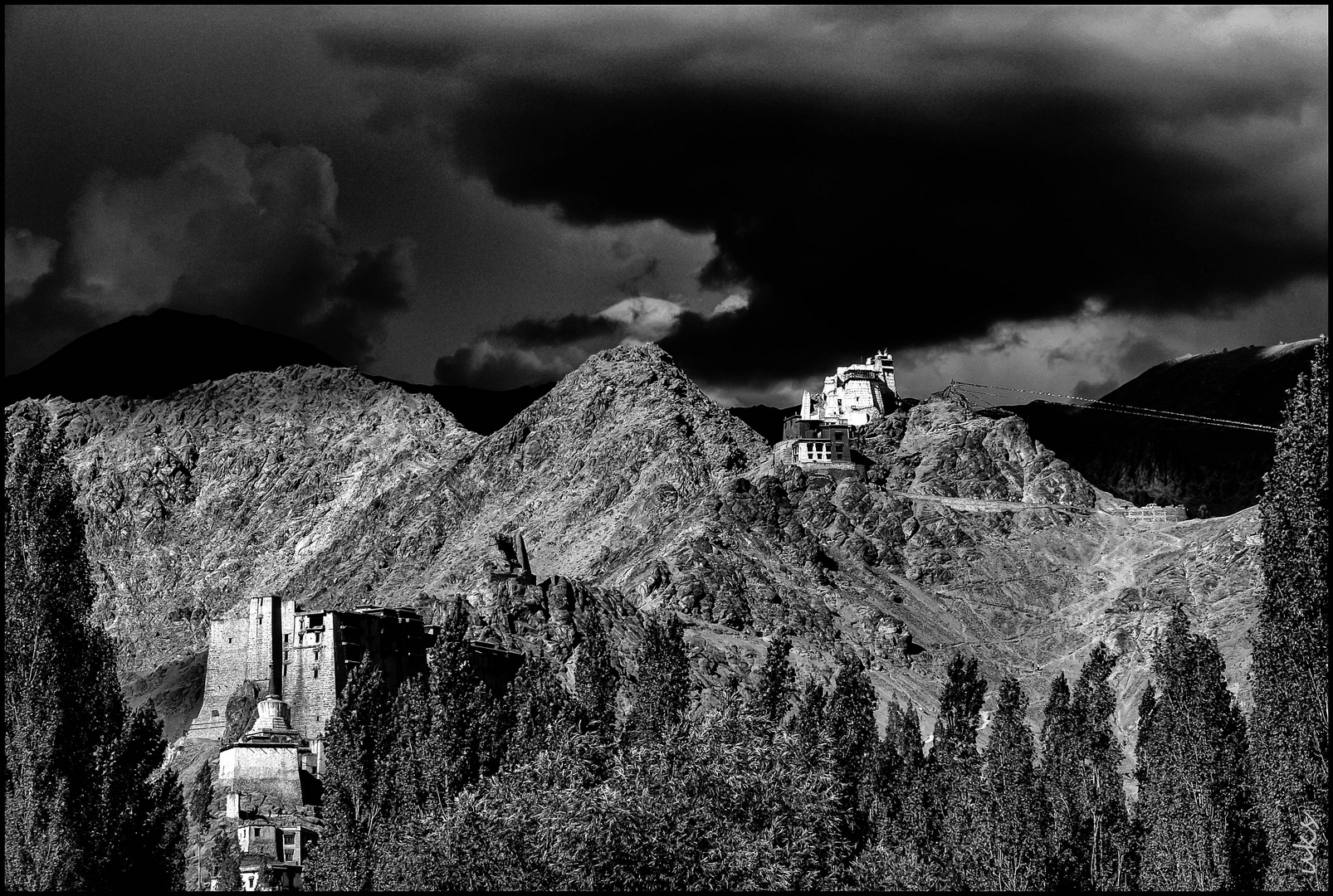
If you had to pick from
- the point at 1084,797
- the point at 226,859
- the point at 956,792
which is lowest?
the point at 226,859

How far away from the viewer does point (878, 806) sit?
5025 inches

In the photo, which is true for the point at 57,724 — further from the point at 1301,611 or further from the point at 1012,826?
the point at 1012,826

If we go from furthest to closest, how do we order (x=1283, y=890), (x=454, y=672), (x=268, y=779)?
(x=268, y=779)
(x=454, y=672)
(x=1283, y=890)

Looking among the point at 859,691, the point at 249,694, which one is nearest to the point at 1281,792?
the point at 859,691

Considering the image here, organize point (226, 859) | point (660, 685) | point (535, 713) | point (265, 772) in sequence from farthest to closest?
point (265, 772), point (660, 685), point (226, 859), point (535, 713)

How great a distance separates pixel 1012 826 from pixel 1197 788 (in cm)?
1035

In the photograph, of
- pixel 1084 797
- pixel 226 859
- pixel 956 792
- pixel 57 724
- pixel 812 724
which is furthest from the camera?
pixel 1084 797

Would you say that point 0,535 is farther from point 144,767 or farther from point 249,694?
point 249,694

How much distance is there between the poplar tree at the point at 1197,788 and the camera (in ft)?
365

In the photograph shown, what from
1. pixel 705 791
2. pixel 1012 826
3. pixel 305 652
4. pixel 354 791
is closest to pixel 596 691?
pixel 354 791

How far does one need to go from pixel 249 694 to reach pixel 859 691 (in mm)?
50607

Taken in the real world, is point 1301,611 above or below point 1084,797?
above

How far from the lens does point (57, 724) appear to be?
85562 mm

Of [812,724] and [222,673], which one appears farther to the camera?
[222,673]
